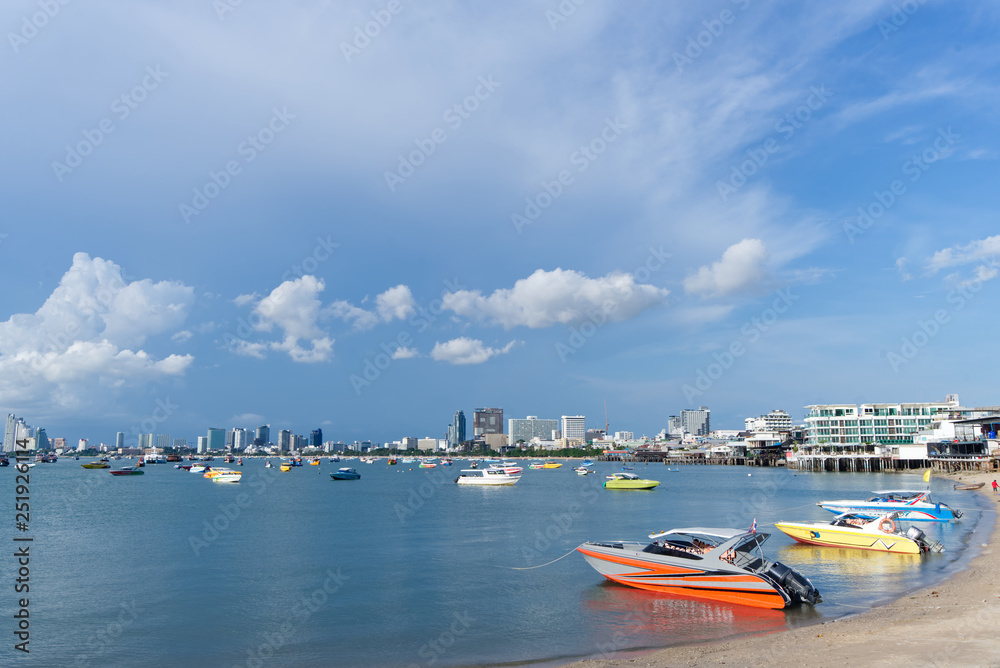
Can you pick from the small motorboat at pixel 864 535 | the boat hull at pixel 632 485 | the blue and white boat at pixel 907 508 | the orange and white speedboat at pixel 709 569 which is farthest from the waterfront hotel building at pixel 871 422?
the orange and white speedboat at pixel 709 569

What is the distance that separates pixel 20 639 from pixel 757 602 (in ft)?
70.4

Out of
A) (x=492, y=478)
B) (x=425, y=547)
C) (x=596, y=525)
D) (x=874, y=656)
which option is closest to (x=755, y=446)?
(x=492, y=478)

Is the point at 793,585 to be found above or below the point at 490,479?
above

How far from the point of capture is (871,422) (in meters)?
143

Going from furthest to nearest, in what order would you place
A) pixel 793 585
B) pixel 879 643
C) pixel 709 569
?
pixel 709 569
pixel 793 585
pixel 879 643

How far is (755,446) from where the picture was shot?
176m

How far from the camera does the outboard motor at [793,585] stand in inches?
786

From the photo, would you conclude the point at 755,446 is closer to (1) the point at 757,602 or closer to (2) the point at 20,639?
(1) the point at 757,602

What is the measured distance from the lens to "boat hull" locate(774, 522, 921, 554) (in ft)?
97.7

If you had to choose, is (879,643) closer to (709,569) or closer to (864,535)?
(709,569)

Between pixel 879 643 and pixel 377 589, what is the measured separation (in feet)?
53.3

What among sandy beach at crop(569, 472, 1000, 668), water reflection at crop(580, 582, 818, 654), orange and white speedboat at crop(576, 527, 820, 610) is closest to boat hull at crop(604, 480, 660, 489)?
orange and white speedboat at crop(576, 527, 820, 610)

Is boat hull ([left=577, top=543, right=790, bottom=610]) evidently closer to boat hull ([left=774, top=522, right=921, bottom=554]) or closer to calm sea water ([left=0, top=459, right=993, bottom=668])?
calm sea water ([left=0, top=459, right=993, bottom=668])

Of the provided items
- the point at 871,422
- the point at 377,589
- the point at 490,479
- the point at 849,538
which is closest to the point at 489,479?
the point at 490,479
